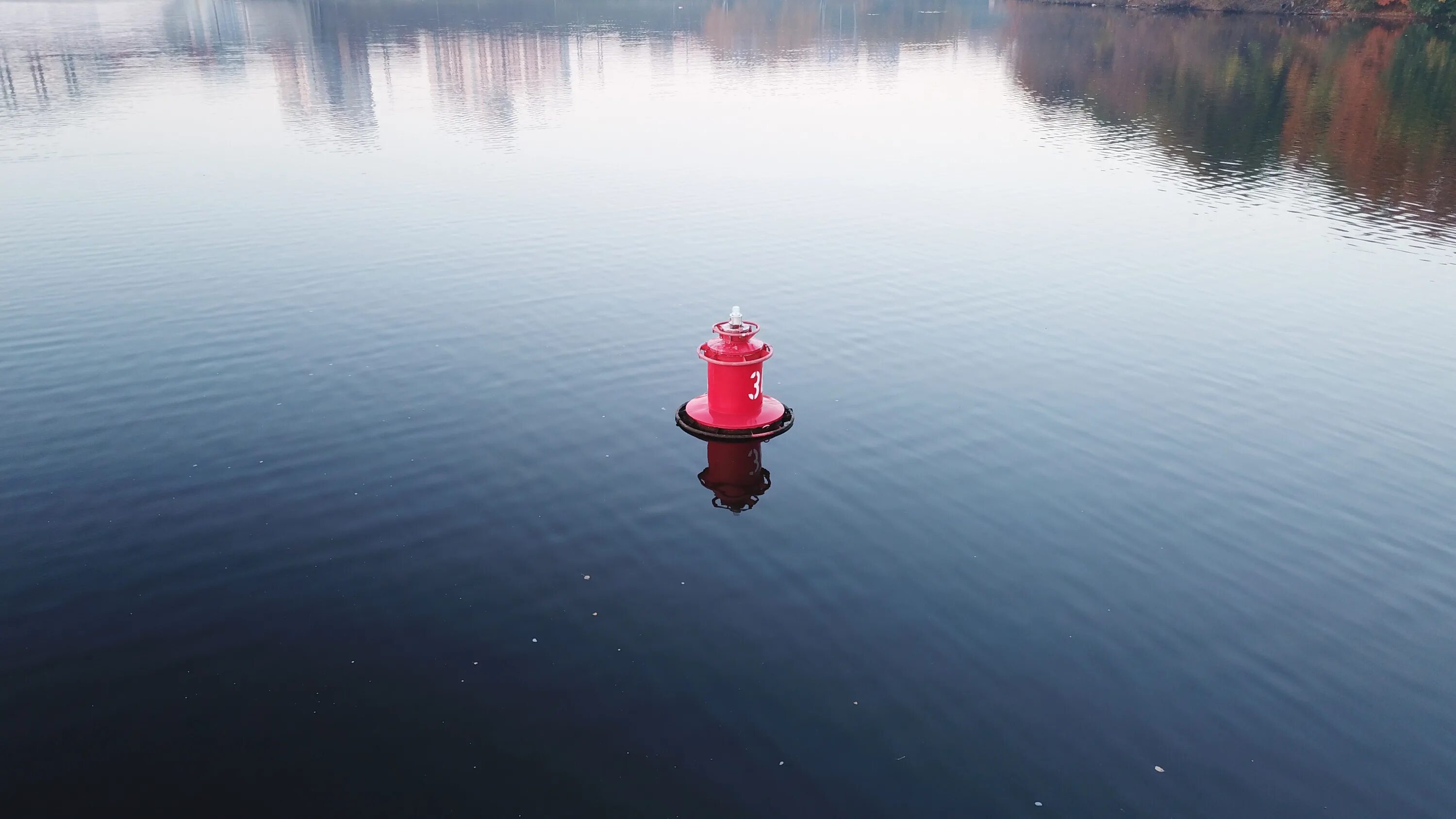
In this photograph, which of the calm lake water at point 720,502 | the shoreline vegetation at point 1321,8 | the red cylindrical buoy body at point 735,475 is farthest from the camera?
the shoreline vegetation at point 1321,8

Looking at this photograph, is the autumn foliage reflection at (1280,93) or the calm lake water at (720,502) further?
the autumn foliage reflection at (1280,93)

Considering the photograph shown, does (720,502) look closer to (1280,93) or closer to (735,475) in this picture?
(735,475)

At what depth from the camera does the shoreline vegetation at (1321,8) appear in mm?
91188

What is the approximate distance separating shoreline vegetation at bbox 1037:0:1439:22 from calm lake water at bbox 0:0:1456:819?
245ft

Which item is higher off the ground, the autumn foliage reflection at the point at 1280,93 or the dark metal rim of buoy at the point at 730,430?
the autumn foliage reflection at the point at 1280,93

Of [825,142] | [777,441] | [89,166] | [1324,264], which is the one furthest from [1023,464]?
[89,166]

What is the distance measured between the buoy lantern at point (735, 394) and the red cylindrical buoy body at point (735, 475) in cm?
23

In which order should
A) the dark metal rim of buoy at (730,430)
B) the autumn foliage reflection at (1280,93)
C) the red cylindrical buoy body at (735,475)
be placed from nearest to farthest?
the red cylindrical buoy body at (735,475) < the dark metal rim of buoy at (730,430) < the autumn foliage reflection at (1280,93)

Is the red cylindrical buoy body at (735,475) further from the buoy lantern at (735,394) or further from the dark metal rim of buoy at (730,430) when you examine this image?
the buoy lantern at (735,394)

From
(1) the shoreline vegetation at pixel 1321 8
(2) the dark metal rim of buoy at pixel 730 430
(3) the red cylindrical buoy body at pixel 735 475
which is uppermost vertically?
(1) the shoreline vegetation at pixel 1321 8

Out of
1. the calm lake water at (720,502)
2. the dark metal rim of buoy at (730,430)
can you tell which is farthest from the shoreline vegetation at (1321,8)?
the dark metal rim of buoy at (730,430)

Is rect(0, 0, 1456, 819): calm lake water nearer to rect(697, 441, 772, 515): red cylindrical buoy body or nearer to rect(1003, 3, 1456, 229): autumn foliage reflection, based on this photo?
rect(697, 441, 772, 515): red cylindrical buoy body

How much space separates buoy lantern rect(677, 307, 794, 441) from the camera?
51.0 ft

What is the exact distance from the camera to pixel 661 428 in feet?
53.9
